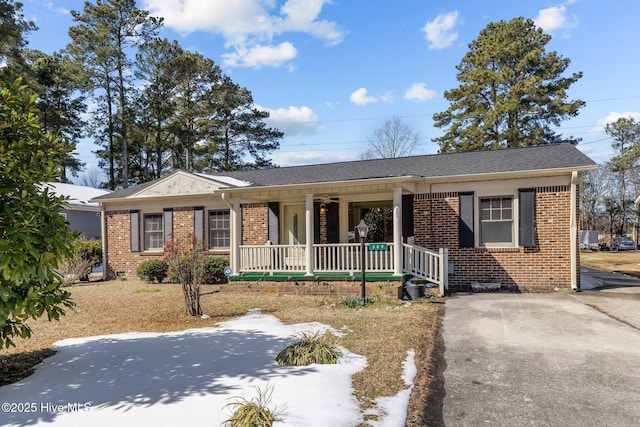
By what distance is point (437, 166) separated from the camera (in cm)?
1184

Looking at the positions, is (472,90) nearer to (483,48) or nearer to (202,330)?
(483,48)

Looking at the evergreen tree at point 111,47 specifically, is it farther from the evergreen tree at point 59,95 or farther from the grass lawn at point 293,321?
the grass lawn at point 293,321

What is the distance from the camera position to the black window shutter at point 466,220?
1066 centimetres

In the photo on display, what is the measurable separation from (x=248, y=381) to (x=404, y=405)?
1.62 m

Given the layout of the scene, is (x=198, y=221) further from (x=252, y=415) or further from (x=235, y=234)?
(x=252, y=415)

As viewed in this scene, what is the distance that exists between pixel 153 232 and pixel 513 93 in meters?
22.8

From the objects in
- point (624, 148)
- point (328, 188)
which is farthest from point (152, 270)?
point (624, 148)

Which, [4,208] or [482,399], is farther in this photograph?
[482,399]

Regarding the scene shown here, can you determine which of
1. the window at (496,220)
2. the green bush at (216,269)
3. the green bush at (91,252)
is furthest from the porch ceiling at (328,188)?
the green bush at (91,252)

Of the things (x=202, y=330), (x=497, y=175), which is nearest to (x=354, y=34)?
(x=497, y=175)

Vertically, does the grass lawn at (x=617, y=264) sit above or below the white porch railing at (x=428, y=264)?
below

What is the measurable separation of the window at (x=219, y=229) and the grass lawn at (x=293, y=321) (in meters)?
2.42

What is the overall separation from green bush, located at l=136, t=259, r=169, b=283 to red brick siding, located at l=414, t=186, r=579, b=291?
342 inches

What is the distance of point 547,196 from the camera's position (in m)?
10.1
